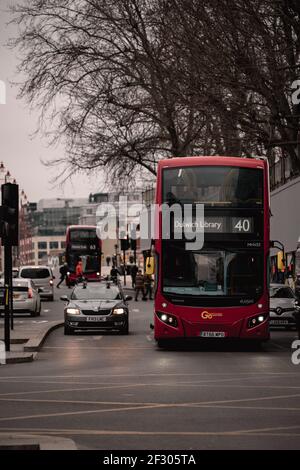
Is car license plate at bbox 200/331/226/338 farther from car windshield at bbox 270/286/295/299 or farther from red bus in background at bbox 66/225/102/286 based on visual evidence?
red bus in background at bbox 66/225/102/286

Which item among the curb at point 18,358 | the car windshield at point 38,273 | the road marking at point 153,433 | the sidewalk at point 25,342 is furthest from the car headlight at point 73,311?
the car windshield at point 38,273

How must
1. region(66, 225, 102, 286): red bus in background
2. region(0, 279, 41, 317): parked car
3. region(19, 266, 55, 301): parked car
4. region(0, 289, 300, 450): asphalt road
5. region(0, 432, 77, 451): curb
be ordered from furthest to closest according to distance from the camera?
1. region(66, 225, 102, 286): red bus in background
2. region(19, 266, 55, 301): parked car
3. region(0, 279, 41, 317): parked car
4. region(0, 289, 300, 450): asphalt road
5. region(0, 432, 77, 451): curb

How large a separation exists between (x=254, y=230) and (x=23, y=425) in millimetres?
14888

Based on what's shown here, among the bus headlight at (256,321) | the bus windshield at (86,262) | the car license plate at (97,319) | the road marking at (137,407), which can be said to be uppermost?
the bus windshield at (86,262)

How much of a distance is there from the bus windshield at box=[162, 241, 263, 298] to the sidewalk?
3.21 m

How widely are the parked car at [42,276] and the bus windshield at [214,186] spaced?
39419 mm

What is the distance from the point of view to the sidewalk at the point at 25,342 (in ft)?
81.9

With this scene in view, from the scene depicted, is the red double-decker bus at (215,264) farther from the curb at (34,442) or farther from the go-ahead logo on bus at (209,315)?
the curb at (34,442)

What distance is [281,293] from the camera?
39.7 m

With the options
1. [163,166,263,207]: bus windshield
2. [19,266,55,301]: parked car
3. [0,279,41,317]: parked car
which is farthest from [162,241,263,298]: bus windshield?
[19,266,55,301]: parked car

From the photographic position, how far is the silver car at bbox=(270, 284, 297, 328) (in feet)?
128

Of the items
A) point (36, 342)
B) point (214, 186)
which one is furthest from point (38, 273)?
point (214, 186)

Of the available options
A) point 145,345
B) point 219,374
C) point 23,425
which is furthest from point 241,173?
point 23,425

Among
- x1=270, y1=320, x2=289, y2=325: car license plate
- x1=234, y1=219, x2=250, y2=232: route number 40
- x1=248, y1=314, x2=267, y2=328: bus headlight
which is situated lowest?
x1=270, y1=320, x2=289, y2=325: car license plate
